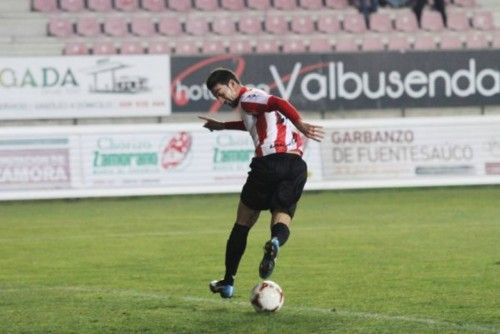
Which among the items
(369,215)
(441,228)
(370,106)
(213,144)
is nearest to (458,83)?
(370,106)

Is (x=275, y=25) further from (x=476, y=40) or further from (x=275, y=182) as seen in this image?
(x=275, y=182)

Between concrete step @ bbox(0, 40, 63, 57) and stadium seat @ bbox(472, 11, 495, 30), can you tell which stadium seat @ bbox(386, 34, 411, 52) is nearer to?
stadium seat @ bbox(472, 11, 495, 30)

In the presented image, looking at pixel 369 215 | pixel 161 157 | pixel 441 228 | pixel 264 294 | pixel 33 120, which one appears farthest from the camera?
pixel 33 120

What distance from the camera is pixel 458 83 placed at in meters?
27.2

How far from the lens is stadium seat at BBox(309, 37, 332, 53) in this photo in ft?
97.2

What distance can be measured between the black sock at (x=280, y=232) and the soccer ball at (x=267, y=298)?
0.35 metres

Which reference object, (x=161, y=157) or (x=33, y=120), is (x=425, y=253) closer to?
(x=161, y=157)

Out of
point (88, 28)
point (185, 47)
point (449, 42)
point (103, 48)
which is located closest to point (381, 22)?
point (449, 42)

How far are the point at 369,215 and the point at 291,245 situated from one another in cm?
429

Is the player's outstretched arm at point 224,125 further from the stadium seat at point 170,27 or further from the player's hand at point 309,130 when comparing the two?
the stadium seat at point 170,27

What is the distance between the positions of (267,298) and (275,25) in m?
21.7

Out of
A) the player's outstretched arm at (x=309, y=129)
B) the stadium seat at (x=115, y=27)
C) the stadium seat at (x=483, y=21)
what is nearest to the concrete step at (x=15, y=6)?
the stadium seat at (x=115, y=27)

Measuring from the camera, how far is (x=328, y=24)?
30.7 meters

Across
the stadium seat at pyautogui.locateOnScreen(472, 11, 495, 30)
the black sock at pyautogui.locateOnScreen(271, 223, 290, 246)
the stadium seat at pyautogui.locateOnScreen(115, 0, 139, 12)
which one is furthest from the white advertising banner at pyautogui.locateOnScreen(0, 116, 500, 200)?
the black sock at pyautogui.locateOnScreen(271, 223, 290, 246)
